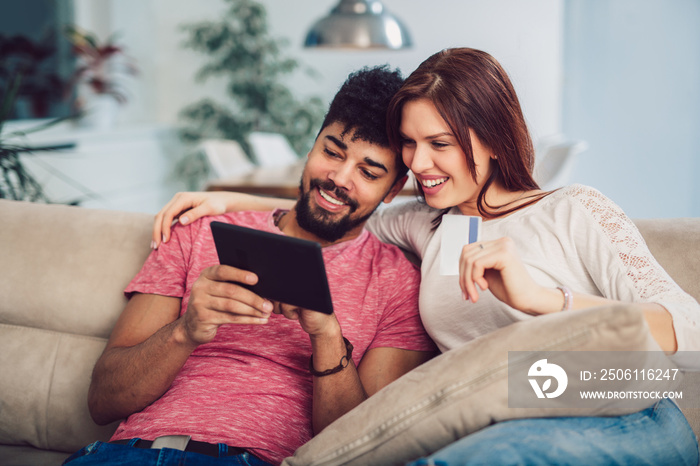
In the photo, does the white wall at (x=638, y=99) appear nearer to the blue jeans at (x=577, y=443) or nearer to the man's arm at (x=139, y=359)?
the blue jeans at (x=577, y=443)

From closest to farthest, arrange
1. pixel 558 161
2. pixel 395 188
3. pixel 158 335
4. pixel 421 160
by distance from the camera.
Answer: pixel 158 335 < pixel 421 160 < pixel 395 188 < pixel 558 161

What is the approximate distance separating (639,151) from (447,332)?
423 centimetres

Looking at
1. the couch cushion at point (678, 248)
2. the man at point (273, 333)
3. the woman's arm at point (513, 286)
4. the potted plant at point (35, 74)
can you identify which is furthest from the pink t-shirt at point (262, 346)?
the potted plant at point (35, 74)

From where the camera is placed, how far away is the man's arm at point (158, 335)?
3.42 feet

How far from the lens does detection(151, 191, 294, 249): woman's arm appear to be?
1409mm

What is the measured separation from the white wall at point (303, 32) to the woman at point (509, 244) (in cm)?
367

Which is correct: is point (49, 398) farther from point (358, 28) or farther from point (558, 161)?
point (558, 161)

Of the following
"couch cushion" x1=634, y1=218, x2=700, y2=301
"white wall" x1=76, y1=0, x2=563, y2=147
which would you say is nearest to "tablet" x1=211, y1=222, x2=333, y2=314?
"couch cushion" x1=634, y1=218, x2=700, y2=301

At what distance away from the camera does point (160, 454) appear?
1074 millimetres

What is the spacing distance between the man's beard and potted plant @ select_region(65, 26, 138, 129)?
325 centimetres

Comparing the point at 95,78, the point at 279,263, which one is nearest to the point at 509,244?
the point at 279,263

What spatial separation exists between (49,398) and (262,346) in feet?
1.80

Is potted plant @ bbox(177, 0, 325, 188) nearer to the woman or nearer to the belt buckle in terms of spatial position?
the woman

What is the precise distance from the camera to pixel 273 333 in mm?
1326
